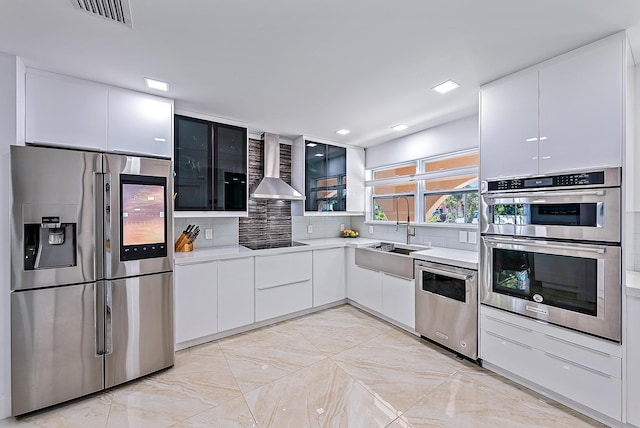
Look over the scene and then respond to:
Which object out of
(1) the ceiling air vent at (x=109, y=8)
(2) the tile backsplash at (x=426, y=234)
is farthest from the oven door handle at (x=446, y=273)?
(1) the ceiling air vent at (x=109, y=8)

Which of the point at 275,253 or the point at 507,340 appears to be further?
the point at 275,253

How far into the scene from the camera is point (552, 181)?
1.98 metres

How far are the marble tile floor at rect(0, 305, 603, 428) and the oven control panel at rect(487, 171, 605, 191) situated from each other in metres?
1.53

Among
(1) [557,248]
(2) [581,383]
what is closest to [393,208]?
(1) [557,248]

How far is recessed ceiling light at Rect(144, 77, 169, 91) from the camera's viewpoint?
228cm

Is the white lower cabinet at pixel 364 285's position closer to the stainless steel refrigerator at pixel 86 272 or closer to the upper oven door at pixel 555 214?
the upper oven door at pixel 555 214

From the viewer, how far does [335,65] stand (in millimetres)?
2062

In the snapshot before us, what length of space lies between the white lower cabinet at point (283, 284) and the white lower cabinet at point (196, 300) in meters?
0.49

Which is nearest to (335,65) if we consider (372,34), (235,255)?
(372,34)

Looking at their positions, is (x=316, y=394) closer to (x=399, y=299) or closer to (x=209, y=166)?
(x=399, y=299)

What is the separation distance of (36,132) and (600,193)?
12.7ft

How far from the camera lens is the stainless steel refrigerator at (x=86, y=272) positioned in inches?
74.6

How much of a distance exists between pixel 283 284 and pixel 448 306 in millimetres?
1827

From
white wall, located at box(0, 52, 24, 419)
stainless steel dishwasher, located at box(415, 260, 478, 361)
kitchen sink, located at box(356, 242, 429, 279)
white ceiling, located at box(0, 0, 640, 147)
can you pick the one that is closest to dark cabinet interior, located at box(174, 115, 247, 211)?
white ceiling, located at box(0, 0, 640, 147)
